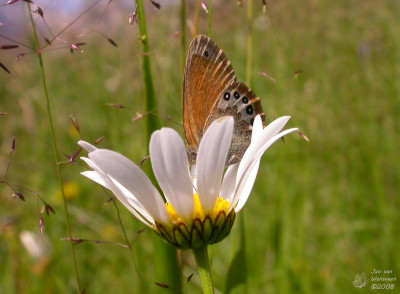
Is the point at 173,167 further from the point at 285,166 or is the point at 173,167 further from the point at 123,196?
the point at 285,166

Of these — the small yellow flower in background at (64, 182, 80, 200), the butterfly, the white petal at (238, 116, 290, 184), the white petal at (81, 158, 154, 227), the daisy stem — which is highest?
the butterfly

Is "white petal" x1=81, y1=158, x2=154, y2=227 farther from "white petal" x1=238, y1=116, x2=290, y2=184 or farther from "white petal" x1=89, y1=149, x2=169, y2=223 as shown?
"white petal" x1=238, y1=116, x2=290, y2=184

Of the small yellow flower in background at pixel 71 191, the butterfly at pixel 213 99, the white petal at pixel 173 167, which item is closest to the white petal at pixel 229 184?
the butterfly at pixel 213 99

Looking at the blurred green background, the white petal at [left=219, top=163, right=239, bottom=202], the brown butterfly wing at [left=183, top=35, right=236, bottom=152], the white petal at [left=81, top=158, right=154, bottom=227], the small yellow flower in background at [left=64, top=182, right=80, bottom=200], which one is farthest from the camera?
the small yellow flower in background at [left=64, top=182, right=80, bottom=200]

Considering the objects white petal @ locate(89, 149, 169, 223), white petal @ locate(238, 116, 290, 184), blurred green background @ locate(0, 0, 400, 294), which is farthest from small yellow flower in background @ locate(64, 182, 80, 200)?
white petal @ locate(238, 116, 290, 184)

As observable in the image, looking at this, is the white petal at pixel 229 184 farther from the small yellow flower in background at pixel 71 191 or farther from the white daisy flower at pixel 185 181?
the small yellow flower in background at pixel 71 191

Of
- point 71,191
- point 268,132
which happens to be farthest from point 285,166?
point 71,191
